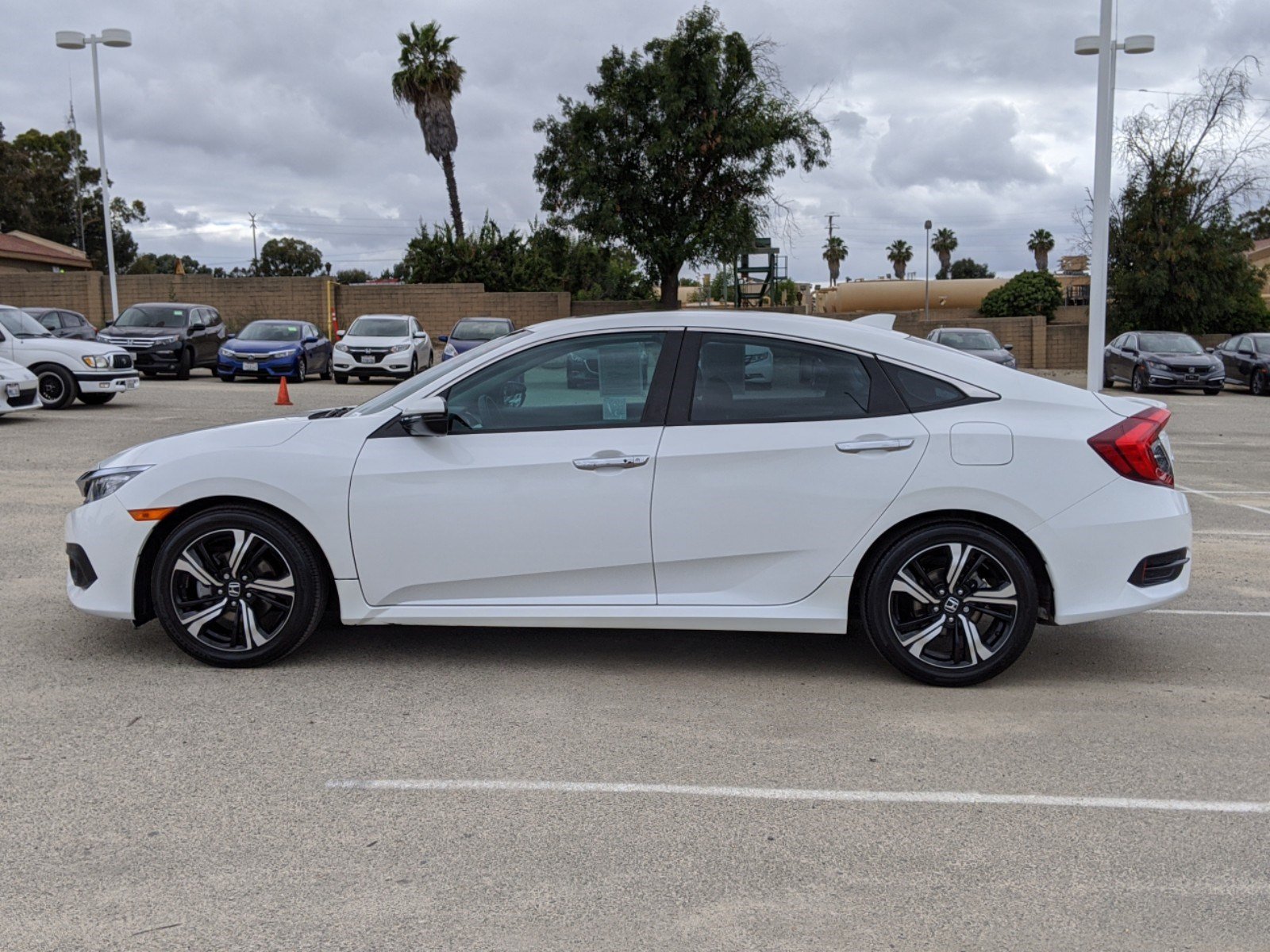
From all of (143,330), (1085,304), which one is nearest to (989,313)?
(1085,304)

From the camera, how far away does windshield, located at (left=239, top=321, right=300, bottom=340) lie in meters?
28.8

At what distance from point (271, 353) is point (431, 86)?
23.9 metres

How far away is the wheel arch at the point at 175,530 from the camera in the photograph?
5422 mm

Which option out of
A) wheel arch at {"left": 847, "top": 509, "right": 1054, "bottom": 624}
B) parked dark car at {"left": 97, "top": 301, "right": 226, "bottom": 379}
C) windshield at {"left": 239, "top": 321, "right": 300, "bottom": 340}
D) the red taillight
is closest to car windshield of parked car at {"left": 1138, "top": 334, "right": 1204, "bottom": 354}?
windshield at {"left": 239, "top": 321, "right": 300, "bottom": 340}

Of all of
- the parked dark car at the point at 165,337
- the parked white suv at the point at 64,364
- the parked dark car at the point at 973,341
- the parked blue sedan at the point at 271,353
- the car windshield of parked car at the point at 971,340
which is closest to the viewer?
the parked white suv at the point at 64,364

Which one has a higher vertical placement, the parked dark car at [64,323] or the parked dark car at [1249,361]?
the parked dark car at [64,323]

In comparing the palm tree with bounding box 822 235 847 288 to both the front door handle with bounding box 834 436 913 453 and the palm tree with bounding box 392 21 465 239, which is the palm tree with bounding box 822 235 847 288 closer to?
the palm tree with bounding box 392 21 465 239

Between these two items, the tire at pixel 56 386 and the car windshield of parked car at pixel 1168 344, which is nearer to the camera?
the tire at pixel 56 386

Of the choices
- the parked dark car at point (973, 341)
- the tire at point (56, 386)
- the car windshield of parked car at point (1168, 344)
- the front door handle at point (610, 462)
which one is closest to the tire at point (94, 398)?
the tire at point (56, 386)

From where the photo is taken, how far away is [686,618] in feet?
17.5

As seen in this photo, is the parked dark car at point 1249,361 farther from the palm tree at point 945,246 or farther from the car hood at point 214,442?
the palm tree at point 945,246

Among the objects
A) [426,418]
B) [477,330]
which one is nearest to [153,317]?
[477,330]

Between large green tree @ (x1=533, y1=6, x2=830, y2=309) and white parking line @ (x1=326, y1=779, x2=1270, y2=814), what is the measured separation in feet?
110

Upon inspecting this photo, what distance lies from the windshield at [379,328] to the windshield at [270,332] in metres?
1.55
